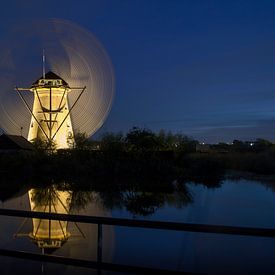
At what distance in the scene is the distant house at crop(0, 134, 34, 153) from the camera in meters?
43.6

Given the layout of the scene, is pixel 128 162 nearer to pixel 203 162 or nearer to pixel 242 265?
pixel 203 162

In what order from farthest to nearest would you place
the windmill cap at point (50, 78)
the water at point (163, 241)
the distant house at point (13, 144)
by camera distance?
1. the distant house at point (13, 144)
2. the windmill cap at point (50, 78)
3. the water at point (163, 241)

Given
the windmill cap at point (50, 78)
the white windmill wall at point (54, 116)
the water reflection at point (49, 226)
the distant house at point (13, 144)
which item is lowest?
the water reflection at point (49, 226)

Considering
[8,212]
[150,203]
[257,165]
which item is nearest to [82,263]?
[8,212]

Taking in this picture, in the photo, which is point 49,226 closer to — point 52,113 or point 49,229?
point 49,229

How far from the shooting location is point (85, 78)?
4728cm

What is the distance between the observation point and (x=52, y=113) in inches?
1654

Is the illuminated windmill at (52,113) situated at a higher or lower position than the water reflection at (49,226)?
higher

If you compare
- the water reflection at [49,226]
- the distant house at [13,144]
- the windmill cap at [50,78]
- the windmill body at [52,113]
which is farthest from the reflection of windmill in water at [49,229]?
the windmill cap at [50,78]

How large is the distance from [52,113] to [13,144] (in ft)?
18.0

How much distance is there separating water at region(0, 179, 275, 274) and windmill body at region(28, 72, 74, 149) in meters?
23.9

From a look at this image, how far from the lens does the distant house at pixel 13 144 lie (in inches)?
1716

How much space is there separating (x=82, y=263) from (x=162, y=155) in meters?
36.6

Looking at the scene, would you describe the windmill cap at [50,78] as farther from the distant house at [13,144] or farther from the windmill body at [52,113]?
the distant house at [13,144]
